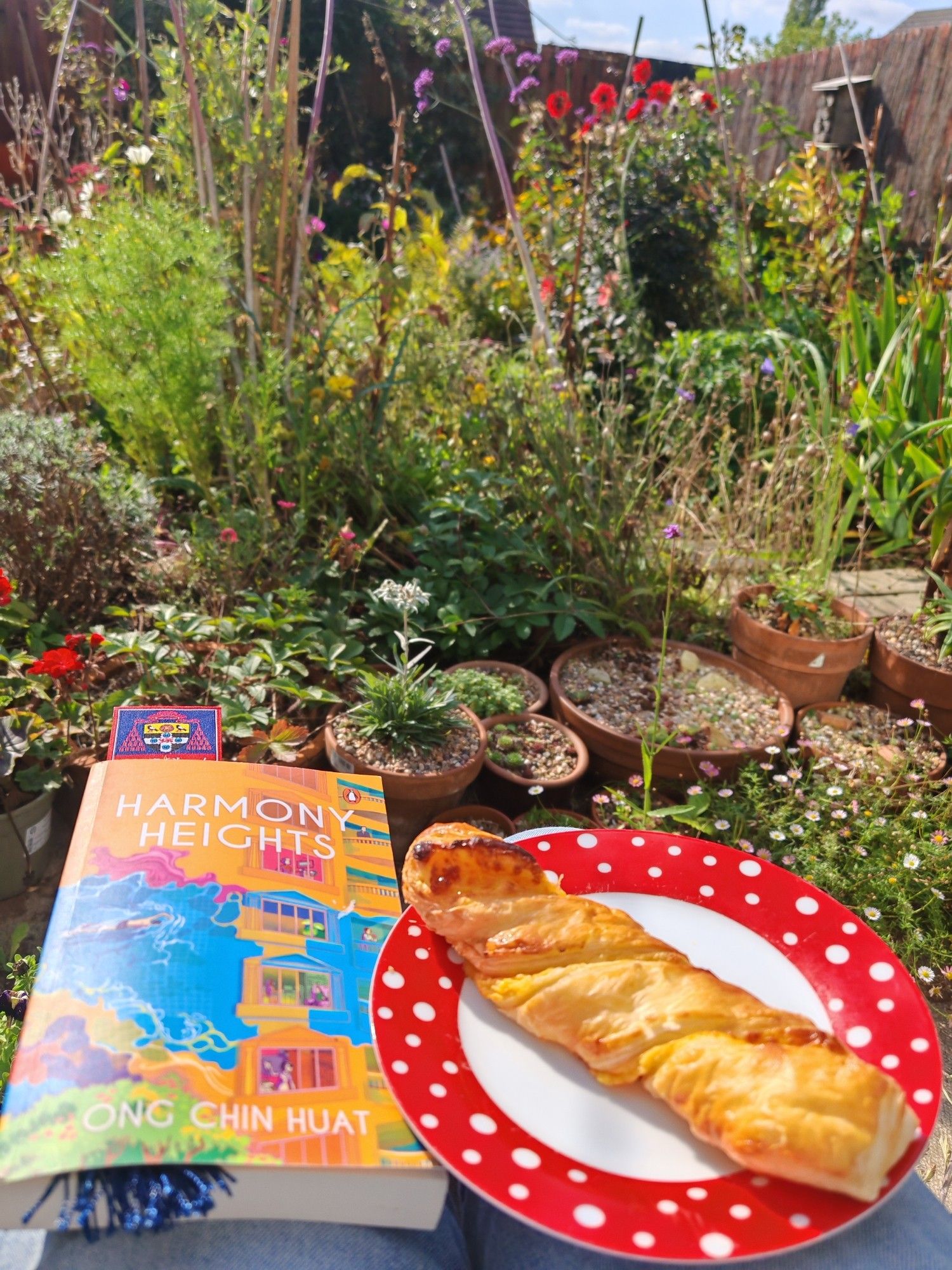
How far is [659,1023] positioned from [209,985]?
0.47 metres

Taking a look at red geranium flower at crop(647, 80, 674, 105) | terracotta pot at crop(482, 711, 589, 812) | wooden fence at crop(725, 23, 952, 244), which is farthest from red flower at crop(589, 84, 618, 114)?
terracotta pot at crop(482, 711, 589, 812)

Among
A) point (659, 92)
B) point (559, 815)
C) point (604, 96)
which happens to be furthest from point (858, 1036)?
point (659, 92)

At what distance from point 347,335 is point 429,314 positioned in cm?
39

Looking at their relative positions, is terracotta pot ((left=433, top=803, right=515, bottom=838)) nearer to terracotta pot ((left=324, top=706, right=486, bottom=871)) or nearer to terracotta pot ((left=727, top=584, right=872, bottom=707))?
terracotta pot ((left=324, top=706, right=486, bottom=871))

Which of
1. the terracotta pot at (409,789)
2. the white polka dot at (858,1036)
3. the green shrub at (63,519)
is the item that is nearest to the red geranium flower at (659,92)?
the green shrub at (63,519)

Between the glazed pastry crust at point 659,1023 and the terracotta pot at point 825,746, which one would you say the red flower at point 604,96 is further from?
the glazed pastry crust at point 659,1023

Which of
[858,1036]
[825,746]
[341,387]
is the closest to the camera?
[858,1036]

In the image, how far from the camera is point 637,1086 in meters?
0.87

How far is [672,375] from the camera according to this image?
4691 mm

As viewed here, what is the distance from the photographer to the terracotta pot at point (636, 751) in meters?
2.23

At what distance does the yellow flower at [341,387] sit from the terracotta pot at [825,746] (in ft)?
5.78

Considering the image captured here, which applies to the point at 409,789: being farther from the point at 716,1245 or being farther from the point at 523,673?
the point at 716,1245

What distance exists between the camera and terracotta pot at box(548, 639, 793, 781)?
2230 mm

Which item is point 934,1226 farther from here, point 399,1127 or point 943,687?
point 943,687
